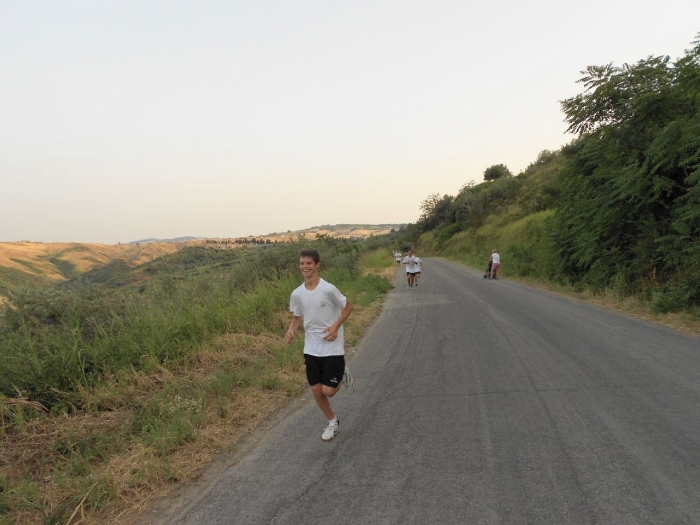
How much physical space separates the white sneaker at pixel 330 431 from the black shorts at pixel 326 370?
1.30 feet

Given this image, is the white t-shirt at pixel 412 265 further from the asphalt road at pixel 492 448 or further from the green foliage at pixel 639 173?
the asphalt road at pixel 492 448

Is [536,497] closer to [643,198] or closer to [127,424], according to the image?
[127,424]

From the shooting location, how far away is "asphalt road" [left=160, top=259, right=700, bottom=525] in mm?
2863

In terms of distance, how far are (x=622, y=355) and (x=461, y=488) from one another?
177 inches

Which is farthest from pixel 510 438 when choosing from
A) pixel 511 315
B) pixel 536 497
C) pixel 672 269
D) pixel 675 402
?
pixel 672 269

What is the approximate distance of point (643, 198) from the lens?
11211 millimetres

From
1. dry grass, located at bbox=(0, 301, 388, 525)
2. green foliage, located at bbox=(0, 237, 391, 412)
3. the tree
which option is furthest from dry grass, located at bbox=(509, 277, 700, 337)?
the tree

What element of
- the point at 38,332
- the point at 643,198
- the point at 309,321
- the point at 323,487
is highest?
the point at 643,198

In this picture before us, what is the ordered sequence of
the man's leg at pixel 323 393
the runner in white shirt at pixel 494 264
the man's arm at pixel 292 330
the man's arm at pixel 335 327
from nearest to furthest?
1. the man's arm at pixel 335 327
2. the man's leg at pixel 323 393
3. the man's arm at pixel 292 330
4. the runner in white shirt at pixel 494 264

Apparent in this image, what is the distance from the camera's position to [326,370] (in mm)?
4062

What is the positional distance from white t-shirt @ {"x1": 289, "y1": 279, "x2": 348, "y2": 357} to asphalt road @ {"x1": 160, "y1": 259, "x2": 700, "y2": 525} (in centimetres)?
88

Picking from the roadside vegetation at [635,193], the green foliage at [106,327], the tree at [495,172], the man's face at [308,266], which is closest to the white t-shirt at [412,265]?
the roadside vegetation at [635,193]

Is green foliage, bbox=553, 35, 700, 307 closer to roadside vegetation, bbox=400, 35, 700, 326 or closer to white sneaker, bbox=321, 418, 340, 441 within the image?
roadside vegetation, bbox=400, 35, 700, 326

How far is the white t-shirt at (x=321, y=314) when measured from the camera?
4.07 m
